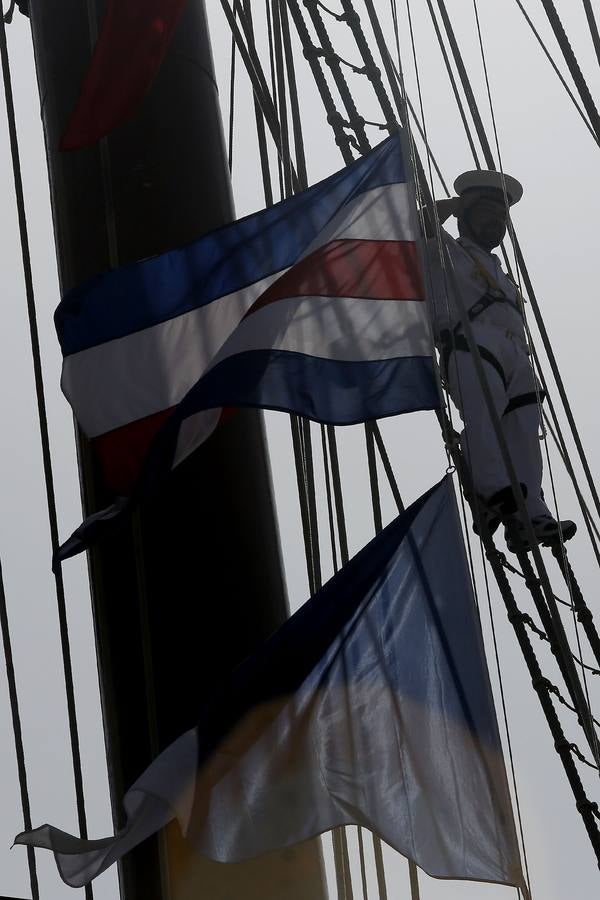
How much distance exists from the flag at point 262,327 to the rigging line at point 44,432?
61 cm

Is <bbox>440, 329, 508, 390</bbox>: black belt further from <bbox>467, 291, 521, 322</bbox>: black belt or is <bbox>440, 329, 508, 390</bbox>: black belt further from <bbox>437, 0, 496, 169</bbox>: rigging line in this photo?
<bbox>437, 0, 496, 169</bbox>: rigging line

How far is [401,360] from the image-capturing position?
5027 mm

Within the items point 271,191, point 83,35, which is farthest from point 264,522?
point 271,191

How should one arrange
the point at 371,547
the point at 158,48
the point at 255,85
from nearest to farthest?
the point at 371,547 → the point at 158,48 → the point at 255,85

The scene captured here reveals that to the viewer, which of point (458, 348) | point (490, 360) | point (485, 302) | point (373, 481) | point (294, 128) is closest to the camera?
point (458, 348)

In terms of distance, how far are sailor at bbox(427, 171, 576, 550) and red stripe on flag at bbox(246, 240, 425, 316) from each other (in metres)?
0.15

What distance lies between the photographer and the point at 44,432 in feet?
19.6

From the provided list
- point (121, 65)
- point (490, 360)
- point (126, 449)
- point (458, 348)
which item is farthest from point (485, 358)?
point (121, 65)

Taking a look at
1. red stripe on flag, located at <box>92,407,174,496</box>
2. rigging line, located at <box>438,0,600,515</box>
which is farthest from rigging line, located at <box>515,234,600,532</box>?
red stripe on flag, located at <box>92,407,174,496</box>

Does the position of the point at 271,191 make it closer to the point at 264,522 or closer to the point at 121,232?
the point at 121,232

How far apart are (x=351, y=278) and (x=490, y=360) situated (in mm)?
700

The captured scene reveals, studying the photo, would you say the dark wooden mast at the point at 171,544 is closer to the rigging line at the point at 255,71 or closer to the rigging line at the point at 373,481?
the rigging line at the point at 373,481

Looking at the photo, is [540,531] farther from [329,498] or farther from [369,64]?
[369,64]

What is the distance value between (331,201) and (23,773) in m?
2.24
